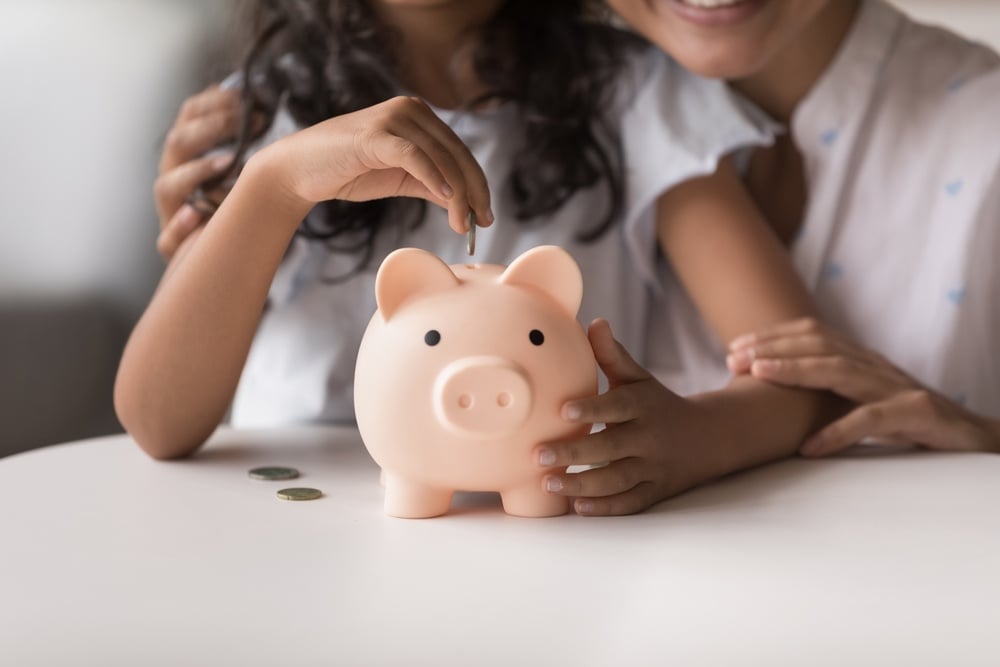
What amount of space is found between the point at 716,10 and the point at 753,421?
1.25 ft

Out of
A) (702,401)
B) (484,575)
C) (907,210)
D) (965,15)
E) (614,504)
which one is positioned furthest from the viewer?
(965,15)

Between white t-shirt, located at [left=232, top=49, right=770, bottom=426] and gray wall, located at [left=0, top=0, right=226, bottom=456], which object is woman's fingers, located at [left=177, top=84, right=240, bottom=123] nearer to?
white t-shirt, located at [left=232, top=49, right=770, bottom=426]

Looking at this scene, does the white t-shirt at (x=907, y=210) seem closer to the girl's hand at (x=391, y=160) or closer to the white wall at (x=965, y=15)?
the girl's hand at (x=391, y=160)

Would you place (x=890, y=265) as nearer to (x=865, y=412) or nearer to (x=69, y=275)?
(x=865, y=412)

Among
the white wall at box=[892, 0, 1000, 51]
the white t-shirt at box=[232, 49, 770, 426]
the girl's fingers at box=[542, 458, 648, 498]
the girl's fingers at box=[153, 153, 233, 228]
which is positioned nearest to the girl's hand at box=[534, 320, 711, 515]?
the girl's fingers at box=[542, 458, 648, 498]

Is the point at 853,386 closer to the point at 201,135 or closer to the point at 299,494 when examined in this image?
the point at 299,494

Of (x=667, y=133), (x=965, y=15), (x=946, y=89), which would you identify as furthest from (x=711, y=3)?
(x=965, y=15)

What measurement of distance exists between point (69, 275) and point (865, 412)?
108 centimetres

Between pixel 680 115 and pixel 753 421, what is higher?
pixel 680 115

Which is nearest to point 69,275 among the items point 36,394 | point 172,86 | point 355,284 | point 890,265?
point 36,394

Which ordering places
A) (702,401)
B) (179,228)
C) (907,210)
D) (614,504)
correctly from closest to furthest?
(614,504)
(702,401)
(179,228)
(907,210)

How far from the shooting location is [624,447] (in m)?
0.61

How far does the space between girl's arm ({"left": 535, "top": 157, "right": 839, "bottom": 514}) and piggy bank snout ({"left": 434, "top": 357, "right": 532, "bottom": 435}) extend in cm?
3

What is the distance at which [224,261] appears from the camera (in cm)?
71
